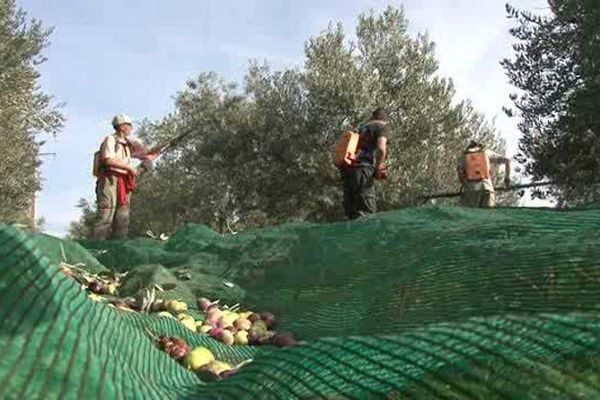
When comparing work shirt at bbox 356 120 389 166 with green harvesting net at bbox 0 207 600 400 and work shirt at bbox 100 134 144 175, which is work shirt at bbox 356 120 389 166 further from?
green harvesting net at bbox 0 207 600 400

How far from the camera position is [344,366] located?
1.64 metres

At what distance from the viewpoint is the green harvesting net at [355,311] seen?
56.9 inches

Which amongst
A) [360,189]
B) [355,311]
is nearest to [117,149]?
[360,189]

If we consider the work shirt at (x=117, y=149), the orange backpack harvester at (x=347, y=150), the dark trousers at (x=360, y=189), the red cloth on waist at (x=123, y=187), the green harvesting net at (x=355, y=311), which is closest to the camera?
the green harvesting net at (x=355, y=311)

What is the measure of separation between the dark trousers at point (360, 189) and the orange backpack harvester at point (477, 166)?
4.96ft

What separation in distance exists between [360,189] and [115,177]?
8.68 ft

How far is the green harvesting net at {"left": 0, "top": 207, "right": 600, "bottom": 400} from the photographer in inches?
56.9

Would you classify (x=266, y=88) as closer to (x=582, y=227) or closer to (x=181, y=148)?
(x=181, y=148)

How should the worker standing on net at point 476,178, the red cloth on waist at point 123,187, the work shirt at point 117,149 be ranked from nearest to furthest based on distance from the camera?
the work shirt at point 117,149
the red cloth on waist at point 123,187
the worker standing on net at point 476,178

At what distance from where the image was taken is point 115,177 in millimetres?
9695

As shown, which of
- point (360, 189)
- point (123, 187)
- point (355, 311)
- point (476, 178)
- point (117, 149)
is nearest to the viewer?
point (355, 311)

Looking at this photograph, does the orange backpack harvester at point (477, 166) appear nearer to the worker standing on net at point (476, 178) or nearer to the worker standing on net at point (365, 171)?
the worker standing on net at point (476, 178)

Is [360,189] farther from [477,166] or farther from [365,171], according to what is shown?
[477,166]

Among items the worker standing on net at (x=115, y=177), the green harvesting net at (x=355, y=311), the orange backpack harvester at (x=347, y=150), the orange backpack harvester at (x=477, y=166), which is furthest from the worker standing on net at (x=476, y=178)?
the green harvesting net at (x=355, y=311)
